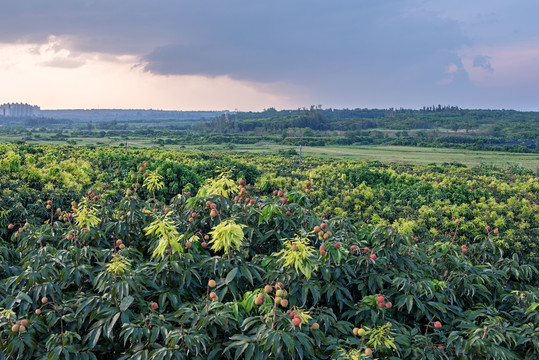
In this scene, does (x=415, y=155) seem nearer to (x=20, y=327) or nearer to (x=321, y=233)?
(x=321, y=233)

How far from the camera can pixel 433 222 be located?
980 centimetres

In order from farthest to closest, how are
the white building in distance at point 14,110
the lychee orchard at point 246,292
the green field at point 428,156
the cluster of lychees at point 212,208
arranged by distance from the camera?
1. the white building in distance at point 14,110
2. the green field at point 428,156
3. the cluster of lychees at point 212,208
4. the lychee orchard at point 246,292

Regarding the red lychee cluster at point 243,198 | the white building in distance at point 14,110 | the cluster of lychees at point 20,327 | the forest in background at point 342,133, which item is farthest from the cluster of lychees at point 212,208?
the white building in distance at point 14,110

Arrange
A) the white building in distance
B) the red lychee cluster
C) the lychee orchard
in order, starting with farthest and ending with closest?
the white building in distance < the red lychee cluster < the lychee orchard

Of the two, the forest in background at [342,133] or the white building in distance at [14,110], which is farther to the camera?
the white building in distance at [14,110]

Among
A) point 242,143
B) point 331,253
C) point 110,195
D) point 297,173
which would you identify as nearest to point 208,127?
point 242,143

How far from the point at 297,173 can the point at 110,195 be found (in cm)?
774

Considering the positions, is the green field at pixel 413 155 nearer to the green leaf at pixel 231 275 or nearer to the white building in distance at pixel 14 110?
the green leaf at pixel 231 275

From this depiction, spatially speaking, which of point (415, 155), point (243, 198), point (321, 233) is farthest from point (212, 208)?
point (415, 155)

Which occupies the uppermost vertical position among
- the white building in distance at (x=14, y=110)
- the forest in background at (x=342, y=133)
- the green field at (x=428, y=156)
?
the white building in distance at (x=14, y=110)

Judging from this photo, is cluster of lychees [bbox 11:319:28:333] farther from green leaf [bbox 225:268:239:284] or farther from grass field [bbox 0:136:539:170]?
grass field [bbox 0:136:539:170]

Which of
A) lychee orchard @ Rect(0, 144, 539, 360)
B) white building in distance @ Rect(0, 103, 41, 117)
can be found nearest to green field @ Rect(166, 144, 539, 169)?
lychee orchard @ Rect(0, 144, 539, 360)


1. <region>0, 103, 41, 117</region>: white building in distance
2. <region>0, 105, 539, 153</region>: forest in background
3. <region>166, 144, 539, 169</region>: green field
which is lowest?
<region>166, 144, 539, 169</region>: green field

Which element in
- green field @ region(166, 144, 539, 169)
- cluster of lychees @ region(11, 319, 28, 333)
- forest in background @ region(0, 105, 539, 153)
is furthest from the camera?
forest in background @ region(0, 105, 539, 153)
